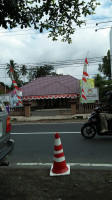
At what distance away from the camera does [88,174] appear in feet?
11.8

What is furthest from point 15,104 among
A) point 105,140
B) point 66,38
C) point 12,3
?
point 12,3

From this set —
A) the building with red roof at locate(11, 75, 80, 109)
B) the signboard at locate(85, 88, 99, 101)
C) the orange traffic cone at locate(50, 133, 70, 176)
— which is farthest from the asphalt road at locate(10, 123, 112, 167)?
the building with red roof at locate(11, 75, 80, 109)

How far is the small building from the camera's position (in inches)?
1061

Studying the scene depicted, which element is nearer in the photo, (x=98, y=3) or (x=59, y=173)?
(x=59, y=173)

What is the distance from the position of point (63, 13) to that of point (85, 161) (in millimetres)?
3335

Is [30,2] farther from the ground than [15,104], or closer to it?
farther from the ground

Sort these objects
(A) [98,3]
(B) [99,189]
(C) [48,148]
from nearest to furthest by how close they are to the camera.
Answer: (B) [99,189], (A) [98,3], (C) [48,148]

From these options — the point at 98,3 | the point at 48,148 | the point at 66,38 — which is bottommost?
the point at 48,148

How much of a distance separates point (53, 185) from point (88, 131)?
12.5ft

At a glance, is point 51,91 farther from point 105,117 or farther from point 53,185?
point 53,185

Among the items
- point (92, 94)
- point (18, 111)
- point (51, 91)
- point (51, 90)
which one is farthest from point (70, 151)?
point (51, 90)

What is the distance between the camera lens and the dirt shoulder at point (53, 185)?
113 inches

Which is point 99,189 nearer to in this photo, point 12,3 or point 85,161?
point 85,161

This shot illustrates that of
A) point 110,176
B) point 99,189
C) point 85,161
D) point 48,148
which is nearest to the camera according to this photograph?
point 99,189
